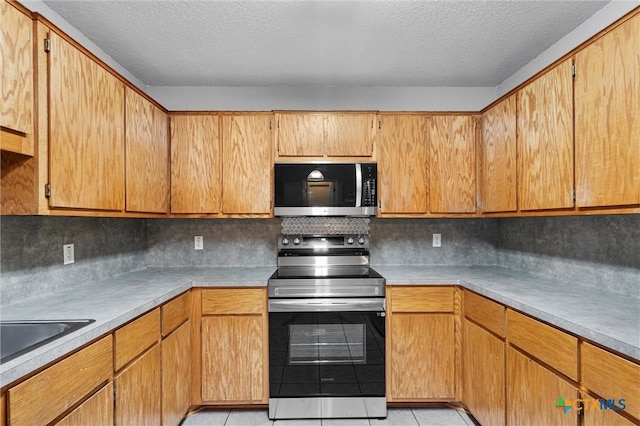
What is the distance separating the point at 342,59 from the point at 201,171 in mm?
1327

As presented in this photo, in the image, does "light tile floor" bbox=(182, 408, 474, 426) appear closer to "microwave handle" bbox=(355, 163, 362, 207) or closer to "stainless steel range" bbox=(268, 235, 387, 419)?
"stainless steel range" bbox=(268, 235, 387, 419)

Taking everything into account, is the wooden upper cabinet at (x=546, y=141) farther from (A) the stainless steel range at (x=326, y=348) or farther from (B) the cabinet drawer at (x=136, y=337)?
(B) the cabinet drawer at (x=136, y=337)

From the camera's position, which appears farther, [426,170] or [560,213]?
[426,170]

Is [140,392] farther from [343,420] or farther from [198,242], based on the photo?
[198,242]

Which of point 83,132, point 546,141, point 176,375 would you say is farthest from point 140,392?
point 546,141

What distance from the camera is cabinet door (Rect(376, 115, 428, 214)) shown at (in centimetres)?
255

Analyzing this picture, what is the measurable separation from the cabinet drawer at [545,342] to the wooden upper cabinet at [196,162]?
210cm

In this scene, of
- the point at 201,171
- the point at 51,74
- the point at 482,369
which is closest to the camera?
the point at 51,74

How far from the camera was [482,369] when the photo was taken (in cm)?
201

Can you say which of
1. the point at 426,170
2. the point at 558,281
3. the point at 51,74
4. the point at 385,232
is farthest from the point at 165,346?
the point at 558,281

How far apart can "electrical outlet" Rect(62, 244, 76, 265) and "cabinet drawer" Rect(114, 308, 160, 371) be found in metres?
0.65

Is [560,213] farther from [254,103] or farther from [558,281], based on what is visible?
[254,103]

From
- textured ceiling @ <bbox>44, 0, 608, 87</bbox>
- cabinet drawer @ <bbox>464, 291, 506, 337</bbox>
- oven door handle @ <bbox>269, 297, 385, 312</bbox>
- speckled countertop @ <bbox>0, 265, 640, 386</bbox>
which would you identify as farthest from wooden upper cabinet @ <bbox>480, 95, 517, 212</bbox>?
oven door handle @ <bbox>269, 297, 385, 312</bbox>

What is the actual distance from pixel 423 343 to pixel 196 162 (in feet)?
6.92
